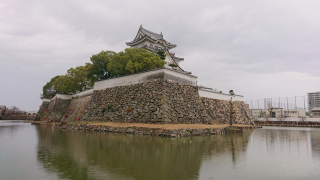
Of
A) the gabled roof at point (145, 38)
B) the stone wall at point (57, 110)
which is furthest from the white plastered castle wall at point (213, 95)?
the stone wall at point (57, 110)

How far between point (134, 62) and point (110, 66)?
3.44 metres

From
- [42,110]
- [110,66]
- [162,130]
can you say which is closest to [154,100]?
[162,130]

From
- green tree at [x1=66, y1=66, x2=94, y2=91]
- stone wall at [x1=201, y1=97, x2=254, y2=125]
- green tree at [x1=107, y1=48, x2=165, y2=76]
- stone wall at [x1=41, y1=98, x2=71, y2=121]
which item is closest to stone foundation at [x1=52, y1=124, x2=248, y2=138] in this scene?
stone wall at [x1=201, y1=97, x2=254, y2=125]

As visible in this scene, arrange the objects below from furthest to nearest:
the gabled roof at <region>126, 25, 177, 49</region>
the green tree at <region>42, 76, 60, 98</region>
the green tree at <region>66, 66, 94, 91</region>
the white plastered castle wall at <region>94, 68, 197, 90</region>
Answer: the green tree at <region>42, 76, 60, 98</region> < the gabled roof at <region>126, 25, 177, 49</region> < the green tree at <region>66, 66, 94, 91</region> < the white plastered castle wall at <region>94, 68, 197, 90</region>

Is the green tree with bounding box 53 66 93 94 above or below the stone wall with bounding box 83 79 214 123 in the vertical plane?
above

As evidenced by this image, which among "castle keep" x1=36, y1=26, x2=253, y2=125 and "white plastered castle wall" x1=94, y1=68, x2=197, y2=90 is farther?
"white plastered castle wall" x1=94, y1=68, x2=197, y2=90

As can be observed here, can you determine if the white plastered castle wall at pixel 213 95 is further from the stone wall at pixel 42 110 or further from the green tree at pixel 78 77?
the stone wall at pixel 42 110

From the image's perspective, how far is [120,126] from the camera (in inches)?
632

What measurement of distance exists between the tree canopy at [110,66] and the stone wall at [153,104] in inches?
112

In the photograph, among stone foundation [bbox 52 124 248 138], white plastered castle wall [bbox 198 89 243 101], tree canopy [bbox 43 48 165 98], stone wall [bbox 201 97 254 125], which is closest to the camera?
stone foundation [bbox 52 124 248 138]

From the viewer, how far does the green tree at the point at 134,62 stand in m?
21.4

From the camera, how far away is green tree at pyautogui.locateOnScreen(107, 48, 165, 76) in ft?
70.2

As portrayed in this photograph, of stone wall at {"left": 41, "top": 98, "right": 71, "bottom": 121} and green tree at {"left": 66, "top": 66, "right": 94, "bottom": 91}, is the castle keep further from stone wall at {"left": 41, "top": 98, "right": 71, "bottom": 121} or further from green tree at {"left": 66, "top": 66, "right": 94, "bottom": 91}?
stone wall at {"left": 41, "top": 98, "right": 71, "bottom": 121}

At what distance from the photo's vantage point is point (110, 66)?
76.7 feet
